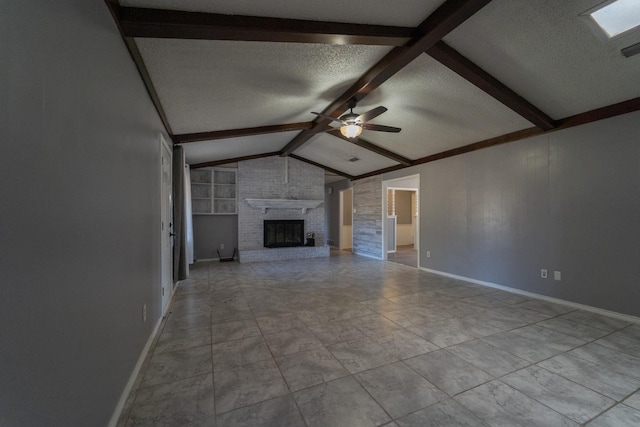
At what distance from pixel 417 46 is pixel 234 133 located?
3.20m

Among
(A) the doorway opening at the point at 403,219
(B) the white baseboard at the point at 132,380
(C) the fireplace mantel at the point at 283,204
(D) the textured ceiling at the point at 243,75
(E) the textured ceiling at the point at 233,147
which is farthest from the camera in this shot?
(A) the doorway opening at the point at 403,219

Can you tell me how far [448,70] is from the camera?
2.91 metres

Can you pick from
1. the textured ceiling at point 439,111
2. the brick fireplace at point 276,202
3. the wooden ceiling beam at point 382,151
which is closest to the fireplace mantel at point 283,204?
the brick fireplace at point 276,202

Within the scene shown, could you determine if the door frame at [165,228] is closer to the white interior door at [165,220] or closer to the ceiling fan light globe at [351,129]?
the white interior door at [165,220]

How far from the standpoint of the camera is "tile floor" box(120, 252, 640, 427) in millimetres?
1603

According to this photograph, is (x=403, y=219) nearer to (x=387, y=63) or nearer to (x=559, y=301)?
(x=559, y=301)

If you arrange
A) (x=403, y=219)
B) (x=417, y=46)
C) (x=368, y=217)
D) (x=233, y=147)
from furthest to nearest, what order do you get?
(x=403, y=219), (x=368, y=217), (x=233, y=147), (x=417, y=46)

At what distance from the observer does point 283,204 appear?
723 centimetres

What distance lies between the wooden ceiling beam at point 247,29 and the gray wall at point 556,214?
9.33ft

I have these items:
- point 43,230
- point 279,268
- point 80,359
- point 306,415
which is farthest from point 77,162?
point 279,268

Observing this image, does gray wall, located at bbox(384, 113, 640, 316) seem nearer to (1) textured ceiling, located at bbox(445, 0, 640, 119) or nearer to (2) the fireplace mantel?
(1) textured ceiling, located at bbox(445, 0, 640, 119)

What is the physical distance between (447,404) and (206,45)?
3.22m

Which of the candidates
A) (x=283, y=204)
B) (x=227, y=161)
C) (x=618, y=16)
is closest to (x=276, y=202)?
(x=283, y=204)

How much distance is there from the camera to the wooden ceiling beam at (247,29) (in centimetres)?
179
